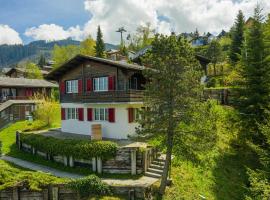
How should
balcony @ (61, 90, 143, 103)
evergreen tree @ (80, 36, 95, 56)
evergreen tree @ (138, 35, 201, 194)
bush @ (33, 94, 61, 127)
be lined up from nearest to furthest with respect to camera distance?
evergreen tree @ (138, 35, 201, 194) → balcony @ (61, 90, 143, 103) → bush @ (33, 94, 61, 127) → evergreen tree @ (80, 36, 95, 56)

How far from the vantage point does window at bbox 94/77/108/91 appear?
30623 mm

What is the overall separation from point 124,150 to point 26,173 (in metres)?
7.06

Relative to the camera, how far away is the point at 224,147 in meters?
29.0

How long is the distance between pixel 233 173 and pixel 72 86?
1977 cm

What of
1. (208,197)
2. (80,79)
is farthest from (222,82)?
(208,197)

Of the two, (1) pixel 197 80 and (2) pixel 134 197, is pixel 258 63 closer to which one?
(1) pixel 197 80

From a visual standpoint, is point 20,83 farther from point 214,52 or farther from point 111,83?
point 214,52

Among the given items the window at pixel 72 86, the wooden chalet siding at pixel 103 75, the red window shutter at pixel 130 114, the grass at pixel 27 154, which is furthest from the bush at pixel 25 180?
the window at pixel 72 86

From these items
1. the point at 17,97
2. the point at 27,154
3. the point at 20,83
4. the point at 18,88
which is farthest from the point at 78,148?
the point at 20,83

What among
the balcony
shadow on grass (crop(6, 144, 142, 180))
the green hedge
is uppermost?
the balcony

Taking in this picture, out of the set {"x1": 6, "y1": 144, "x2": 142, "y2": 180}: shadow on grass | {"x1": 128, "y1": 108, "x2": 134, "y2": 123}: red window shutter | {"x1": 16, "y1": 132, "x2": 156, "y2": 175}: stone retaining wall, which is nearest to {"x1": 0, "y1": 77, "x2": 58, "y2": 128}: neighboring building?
{"x1": 6, "y1": 144, "x2": 142, "y2": 180}: shadow on grass

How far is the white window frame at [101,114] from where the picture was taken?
29.8m

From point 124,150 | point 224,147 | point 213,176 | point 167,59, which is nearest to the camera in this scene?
point 167,59

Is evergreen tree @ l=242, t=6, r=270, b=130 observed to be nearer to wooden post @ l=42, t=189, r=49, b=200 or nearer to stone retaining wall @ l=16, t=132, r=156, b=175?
stone retaining wall @ l=16, t=132, r=156, b=175
